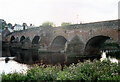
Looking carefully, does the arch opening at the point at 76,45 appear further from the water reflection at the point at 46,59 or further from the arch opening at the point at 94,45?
the water reflection at the point at 46,59

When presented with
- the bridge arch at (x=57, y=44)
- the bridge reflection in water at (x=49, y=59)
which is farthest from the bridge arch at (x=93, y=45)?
the bridge arch at (x=57, y=44)

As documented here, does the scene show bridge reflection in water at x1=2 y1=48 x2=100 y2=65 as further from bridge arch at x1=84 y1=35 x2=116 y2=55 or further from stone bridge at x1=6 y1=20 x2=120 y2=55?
bridge arch at x1=84 y1=35 x2=116 y2=55

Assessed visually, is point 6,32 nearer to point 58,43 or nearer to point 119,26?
point 58,43

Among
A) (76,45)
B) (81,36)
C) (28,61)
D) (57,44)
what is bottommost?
(28,61)

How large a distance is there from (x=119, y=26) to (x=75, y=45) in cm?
833

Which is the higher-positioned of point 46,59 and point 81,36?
point 81,36

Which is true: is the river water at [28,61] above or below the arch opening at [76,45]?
below

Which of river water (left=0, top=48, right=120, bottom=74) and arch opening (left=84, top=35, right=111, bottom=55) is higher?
arch opening (left=84, top=35, right=111, bottom=55)

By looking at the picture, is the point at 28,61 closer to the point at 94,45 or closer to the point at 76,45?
the point at 76,45

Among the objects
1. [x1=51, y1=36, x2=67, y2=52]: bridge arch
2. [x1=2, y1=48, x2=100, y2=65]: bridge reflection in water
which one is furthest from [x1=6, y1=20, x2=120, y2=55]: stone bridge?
[x1=2, y1=48, x2=100, y2=65]: bridge reflection in water

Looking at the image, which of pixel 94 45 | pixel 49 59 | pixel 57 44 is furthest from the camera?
pixel 57 44

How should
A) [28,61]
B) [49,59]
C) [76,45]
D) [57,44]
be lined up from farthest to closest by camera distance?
[57,44] < [76,45] < [49,59] < [28,61]

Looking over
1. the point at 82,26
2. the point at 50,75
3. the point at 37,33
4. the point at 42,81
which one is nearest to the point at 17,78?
the point at 42,81

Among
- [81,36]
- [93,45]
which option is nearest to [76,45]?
[81,36]
